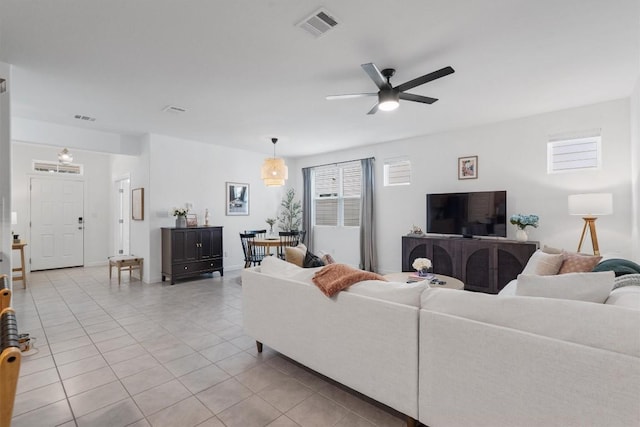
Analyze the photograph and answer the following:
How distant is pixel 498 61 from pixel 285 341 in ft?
10.4

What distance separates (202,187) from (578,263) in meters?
5.93

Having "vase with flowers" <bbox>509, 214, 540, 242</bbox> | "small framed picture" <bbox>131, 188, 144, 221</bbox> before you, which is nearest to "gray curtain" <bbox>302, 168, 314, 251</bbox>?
"small framed picture" <bbox>131, 188, 144, 221</bbox>

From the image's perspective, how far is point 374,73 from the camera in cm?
253

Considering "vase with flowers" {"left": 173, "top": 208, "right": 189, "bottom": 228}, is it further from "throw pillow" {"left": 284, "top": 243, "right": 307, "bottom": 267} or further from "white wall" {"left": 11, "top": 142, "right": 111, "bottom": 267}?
"throw pillow" {"left": 284, "top": 243, "right": 307, "bottom": 267}

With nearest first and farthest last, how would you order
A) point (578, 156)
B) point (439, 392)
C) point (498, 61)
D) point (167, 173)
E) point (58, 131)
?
point (439, 392) → point (498, 61) → point (578, 156) → point (58, 131) → point (167, 173)

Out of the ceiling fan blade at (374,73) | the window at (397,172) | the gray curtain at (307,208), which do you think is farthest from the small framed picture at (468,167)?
the gray curtain at (307,208)

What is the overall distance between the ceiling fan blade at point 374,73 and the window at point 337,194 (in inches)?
152

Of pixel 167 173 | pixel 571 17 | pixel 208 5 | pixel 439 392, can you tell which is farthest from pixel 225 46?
pixel 167 173

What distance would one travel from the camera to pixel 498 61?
285cm

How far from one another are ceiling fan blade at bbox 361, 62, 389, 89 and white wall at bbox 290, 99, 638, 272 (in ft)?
Result: 9.60

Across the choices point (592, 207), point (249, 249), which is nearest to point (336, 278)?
point (592, 207)

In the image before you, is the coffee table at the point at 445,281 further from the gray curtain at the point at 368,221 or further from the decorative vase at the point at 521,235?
the gray curtain at the point at 368,221

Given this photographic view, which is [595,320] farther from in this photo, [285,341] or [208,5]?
[208,5]

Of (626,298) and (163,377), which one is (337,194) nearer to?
(163,377)
